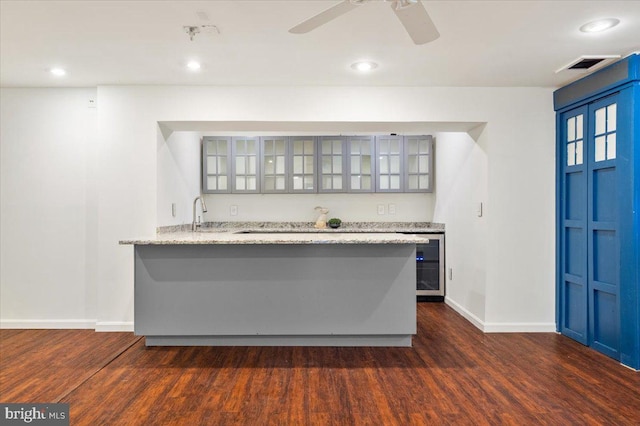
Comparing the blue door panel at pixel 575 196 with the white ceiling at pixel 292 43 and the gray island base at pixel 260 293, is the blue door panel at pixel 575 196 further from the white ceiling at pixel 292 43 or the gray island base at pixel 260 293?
the gray island base at pixel 260 293

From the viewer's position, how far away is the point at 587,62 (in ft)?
10.1

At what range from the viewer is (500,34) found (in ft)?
8.59

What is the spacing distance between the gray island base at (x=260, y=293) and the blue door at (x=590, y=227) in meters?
1.48

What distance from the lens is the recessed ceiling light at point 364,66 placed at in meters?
3.14

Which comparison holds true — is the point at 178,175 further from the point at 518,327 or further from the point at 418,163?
the point at 518,327

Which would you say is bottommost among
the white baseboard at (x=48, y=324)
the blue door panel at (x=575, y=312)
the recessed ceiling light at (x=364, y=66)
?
the white baseboard at (x=48, y=324)

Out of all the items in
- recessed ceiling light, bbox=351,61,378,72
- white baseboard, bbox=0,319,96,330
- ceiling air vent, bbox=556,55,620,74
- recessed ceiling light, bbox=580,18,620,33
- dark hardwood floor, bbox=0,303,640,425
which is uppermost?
recessed ceiling light, bbox=351,61,378,72

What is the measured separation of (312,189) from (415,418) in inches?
138

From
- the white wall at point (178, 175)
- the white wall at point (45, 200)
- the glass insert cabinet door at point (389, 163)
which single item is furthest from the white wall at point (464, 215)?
the white wall at point (45, 200)

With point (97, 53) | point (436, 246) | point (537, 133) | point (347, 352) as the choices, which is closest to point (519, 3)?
point (537, 133)

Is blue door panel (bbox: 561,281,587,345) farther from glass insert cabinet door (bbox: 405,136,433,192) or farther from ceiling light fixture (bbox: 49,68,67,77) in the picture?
ceiling light fixture (bbox: 49,68,67,77)

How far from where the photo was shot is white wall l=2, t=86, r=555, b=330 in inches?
144

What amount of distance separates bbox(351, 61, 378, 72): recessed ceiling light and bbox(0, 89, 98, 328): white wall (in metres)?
2.56

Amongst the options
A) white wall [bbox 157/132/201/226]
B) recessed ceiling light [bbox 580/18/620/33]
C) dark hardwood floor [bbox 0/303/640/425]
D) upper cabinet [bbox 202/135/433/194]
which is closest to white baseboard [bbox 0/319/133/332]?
dark hardwood floor [bbox 0/303/640/425]
